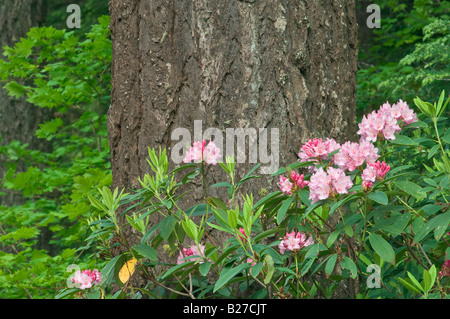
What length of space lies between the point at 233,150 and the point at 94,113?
9.73 feet

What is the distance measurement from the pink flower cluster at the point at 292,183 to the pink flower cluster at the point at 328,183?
0.34ft

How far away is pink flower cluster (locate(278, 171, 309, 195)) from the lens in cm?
171

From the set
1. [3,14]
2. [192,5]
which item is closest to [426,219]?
[192,5]

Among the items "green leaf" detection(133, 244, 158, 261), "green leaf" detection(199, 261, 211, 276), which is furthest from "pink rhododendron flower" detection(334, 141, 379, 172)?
"green leaf" detection(133, 244, 158, 261)

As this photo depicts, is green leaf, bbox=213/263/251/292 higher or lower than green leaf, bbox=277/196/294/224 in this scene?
lower

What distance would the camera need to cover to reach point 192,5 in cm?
230

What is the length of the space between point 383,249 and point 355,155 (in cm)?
30

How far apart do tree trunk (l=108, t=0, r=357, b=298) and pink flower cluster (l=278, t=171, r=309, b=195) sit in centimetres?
49

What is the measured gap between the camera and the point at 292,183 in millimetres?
1736

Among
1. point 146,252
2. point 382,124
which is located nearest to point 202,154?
point 146,252

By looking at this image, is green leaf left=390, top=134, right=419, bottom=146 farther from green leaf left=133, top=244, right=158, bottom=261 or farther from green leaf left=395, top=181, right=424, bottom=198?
green leaf left=133, top=244, right=158, bottom=261

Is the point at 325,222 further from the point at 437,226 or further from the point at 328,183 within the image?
the point at 437,226
